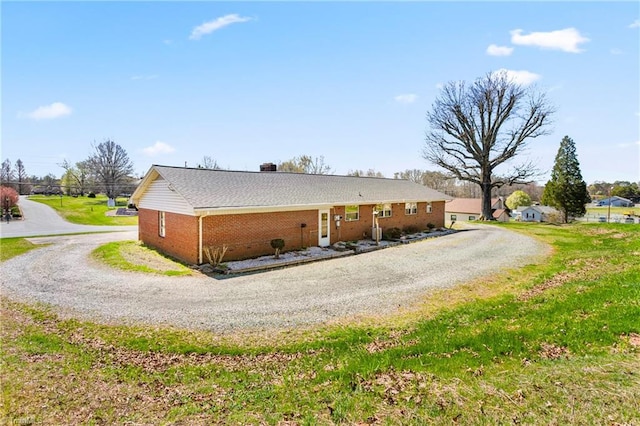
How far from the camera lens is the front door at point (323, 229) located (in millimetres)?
17484

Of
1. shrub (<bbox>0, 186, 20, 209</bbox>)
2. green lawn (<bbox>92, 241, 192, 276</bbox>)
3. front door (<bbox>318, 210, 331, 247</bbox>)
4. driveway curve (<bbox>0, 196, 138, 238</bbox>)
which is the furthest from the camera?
shrub (<bbox>0, 186, 20, 209</bbox>)

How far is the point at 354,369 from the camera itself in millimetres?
5438

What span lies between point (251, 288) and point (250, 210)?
487 centimetres

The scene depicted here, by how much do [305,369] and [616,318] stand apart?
6.49 meters

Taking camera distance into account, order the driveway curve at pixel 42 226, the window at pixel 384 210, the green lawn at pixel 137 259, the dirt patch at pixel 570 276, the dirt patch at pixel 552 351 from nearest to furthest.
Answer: the dirt patch at pixel 552 351 → the dirt patch at pixel 570 276 → the green lawn at pixel 137 259 → the window at pixel 384 210 → the driveway curve at pixel 42 226

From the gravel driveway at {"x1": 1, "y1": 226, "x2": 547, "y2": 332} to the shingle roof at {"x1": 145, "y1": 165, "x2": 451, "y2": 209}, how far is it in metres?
3.75

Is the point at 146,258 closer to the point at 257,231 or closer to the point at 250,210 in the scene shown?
the point at 257,231

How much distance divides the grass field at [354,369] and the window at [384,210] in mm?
12202

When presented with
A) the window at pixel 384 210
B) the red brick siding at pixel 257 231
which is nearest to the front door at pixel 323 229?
the red brick siding at pixel 257 231

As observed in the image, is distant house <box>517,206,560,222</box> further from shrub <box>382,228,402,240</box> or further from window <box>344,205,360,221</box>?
window <box>344,205,360,221</box>

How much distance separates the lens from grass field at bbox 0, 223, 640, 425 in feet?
14.2

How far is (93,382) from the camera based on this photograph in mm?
5301

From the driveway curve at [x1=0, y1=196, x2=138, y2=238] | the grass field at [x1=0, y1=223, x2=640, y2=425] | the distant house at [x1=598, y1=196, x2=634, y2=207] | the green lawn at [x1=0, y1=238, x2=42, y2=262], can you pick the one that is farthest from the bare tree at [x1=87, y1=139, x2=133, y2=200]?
the distant house at [x1=598, y1=196, x2=634, y2=207]

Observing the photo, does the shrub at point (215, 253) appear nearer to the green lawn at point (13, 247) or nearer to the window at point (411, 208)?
the green lawn at point (13, 247)
